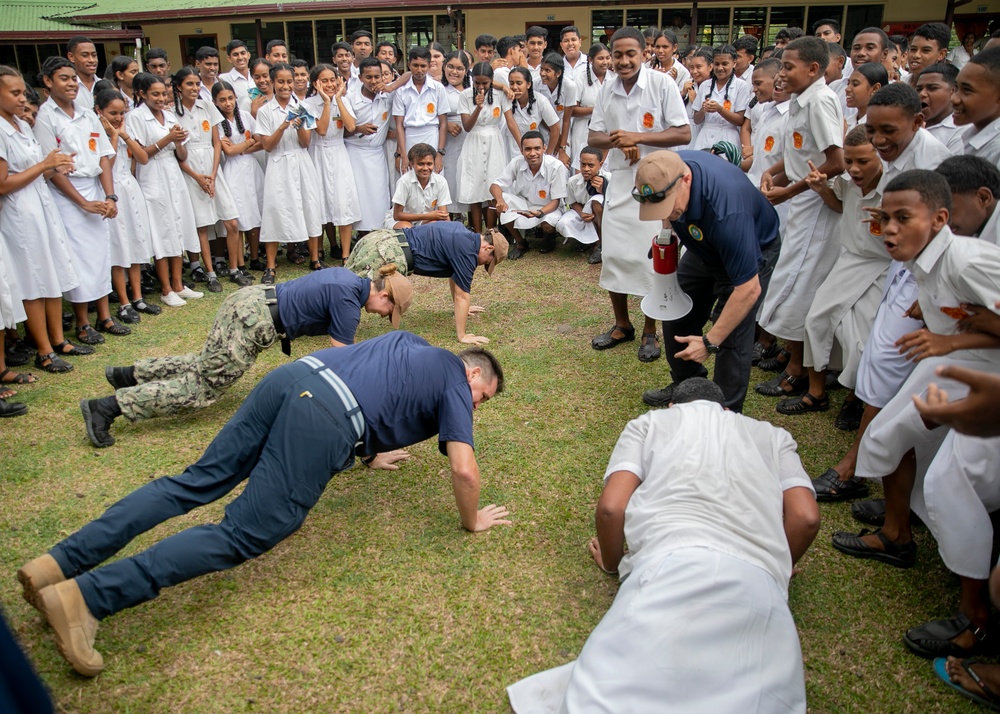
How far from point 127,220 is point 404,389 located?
14.0 feet

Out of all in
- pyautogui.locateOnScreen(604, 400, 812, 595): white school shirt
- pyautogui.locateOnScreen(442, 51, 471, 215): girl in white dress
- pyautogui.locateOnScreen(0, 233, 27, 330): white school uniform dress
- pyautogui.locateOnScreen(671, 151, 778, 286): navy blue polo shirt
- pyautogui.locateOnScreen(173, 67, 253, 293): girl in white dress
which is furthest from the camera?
pyautogui.locateOnScreen(442, 51, 471, 215): girl in white dress

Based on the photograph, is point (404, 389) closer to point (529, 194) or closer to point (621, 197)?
point (621, 197)

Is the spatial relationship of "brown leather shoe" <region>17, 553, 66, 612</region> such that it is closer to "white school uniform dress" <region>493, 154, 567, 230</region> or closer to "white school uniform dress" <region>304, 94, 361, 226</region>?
"white school uniform dress" <region>304, 94, 361, 226</region>

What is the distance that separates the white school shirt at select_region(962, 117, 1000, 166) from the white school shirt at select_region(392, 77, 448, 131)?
18.2 feet

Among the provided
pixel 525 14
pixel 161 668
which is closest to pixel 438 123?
pixel 161 668

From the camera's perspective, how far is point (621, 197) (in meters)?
5.29

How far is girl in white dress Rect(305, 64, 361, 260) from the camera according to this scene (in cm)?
753

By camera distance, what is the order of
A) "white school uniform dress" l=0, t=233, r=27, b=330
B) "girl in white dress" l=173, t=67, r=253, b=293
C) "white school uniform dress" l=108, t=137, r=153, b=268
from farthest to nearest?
"girl in white dress" l=173, t=67, r=253, b=293, "white school uniform dress" l=108, t=137, r=153, b=268, "white school uniform dress" l=0, t=233, r=27, b=330

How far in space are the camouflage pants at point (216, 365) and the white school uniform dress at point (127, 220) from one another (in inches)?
85.7

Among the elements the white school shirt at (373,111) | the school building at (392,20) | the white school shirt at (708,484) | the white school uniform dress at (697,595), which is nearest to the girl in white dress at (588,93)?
the white school shirt at (373,111)

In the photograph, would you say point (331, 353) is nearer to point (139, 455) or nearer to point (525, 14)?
point (139, 455)

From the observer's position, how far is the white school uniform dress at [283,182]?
7230 millimetres

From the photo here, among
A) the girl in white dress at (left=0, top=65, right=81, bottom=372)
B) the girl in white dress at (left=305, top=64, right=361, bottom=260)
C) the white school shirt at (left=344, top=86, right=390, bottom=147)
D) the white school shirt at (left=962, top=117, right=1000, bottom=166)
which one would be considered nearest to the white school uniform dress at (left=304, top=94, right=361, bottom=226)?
the girl in white dress at (left=305, top=64, right=361, bottom=260)

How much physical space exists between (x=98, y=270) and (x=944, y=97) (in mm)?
5864
